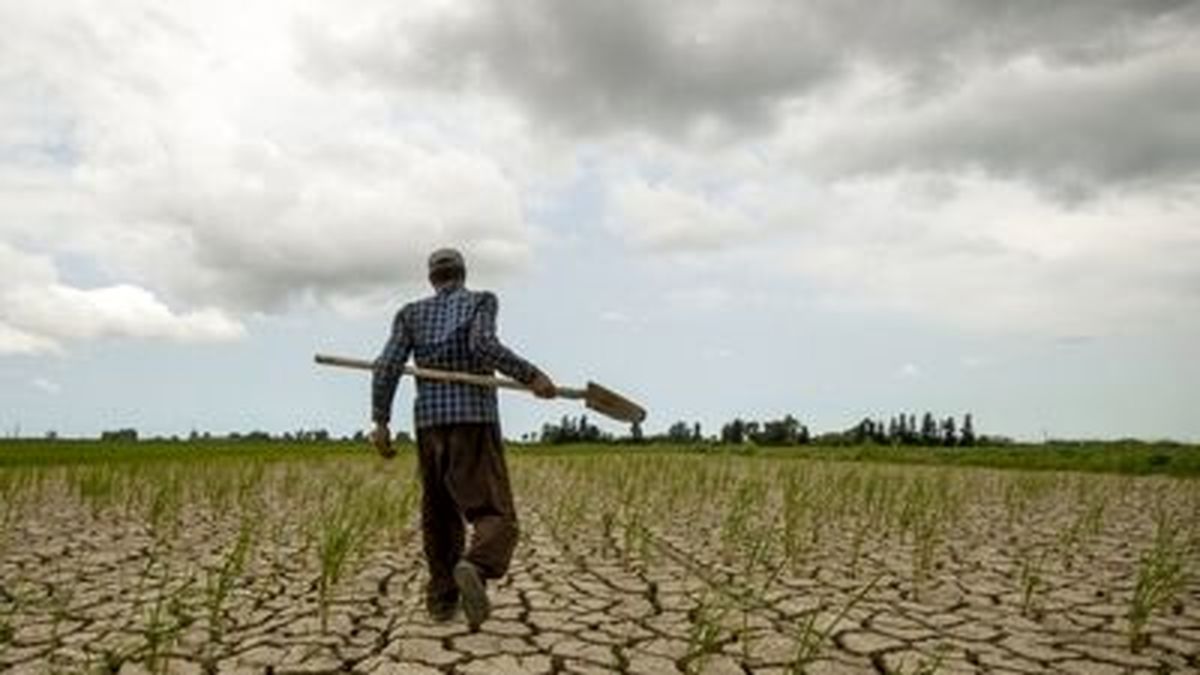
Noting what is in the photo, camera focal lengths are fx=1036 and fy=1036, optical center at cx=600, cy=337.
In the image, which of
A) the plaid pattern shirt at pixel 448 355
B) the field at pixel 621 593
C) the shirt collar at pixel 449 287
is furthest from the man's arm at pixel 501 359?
the field at pixel 621 593

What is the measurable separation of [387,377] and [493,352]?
51 centimetres

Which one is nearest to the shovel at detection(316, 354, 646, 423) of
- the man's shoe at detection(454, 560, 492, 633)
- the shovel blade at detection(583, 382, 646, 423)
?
the shovel blade at detection(583, 382, 646, 423)

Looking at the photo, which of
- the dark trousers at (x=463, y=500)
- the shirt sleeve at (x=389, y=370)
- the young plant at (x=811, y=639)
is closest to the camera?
the young plant at (x=811, y=639)

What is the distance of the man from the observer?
4281 mm

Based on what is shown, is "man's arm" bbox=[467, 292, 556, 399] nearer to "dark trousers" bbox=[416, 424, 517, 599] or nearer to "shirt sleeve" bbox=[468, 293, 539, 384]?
"shirt sleeve" bbox=[468, 293, 539, 384]

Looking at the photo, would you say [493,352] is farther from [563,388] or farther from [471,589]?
[471,589]

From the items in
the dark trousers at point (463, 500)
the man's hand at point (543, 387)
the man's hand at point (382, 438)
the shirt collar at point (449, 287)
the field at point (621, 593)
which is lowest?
the field at point (621, 593)

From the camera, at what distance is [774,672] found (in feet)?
12.5

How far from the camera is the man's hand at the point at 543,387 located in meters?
4.38

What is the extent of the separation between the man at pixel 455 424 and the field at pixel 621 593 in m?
0.33

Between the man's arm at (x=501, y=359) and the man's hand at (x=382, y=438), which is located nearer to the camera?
the man's arm at (x=501, y=359)

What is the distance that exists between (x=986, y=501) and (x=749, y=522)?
4155 millimetres

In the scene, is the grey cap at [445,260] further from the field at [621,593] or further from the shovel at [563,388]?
the field at [621,593]

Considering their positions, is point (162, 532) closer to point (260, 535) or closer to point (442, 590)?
point (260, 535)
